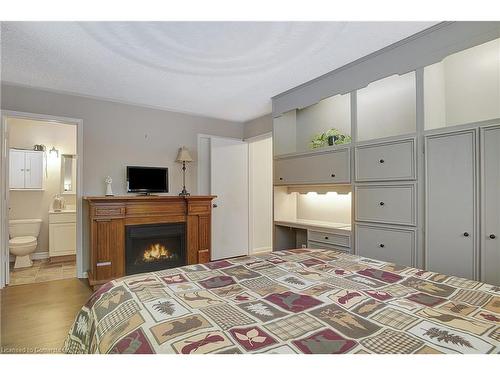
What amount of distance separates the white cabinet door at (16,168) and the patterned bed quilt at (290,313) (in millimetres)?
4425

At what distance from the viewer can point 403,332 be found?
0.85 m

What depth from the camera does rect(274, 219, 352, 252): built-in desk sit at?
2.92 m

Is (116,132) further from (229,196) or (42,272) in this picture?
(42,272)

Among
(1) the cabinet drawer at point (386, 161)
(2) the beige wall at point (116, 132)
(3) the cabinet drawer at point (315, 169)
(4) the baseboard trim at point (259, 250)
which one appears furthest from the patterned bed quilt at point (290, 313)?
(4) the baseboard trim at point (259, 250)

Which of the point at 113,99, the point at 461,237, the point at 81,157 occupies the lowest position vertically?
the point at 461,237

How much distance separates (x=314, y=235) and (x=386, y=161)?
3.93 feet

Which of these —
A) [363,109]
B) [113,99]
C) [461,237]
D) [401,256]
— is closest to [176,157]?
[113,99]

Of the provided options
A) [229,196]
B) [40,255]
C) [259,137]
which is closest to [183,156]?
[229,196]

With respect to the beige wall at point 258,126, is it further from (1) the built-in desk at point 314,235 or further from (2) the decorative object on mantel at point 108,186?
(2) the decorative object on mantel at point 108,186

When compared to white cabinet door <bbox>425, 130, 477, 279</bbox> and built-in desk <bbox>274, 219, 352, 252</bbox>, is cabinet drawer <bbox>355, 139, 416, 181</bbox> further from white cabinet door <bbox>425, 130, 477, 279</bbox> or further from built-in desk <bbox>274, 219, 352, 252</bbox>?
built-in desk <bbox>274, 219, 352, 252</bbox>

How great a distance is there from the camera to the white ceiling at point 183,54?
6.96 feet
